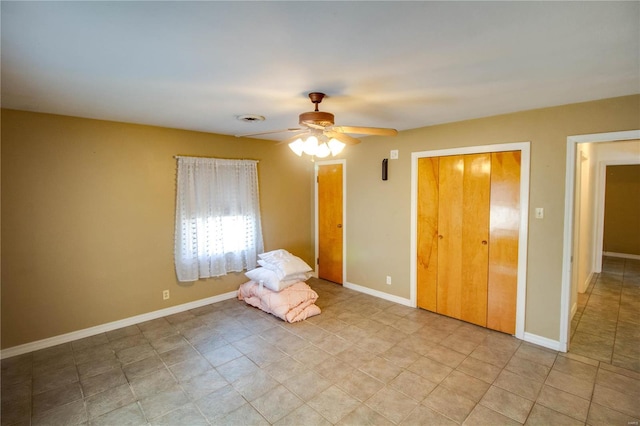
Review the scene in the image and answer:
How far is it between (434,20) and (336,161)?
3.63 m

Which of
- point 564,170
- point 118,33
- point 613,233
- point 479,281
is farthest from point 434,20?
point 613,233

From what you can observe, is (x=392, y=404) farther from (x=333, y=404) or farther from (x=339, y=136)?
(x=339, y=136)

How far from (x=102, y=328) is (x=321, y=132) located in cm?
336

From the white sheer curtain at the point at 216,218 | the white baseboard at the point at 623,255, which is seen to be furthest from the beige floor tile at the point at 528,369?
the white baseboard at the point at 623,255

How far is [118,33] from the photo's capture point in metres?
1.59

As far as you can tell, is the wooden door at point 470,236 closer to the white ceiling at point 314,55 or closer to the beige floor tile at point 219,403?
the white ceiling at point 314,55

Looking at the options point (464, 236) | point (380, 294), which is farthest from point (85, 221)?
point (464, 236)

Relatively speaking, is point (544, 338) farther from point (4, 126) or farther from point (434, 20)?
point (4, 126)

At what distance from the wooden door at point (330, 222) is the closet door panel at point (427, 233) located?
4.66 ft

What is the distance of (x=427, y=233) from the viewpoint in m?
4.03

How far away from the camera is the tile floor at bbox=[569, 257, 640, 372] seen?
Answer: 2995mm

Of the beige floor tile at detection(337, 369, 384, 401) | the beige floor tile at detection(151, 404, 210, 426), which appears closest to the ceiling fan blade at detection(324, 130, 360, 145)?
the beige floor tile at detection(337, 369, 384, 401)

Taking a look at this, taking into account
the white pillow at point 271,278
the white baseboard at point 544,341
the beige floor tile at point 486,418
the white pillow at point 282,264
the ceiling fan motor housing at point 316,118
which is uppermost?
the ceiling fan motor housing at point 316,118

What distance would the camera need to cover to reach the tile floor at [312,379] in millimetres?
2236
